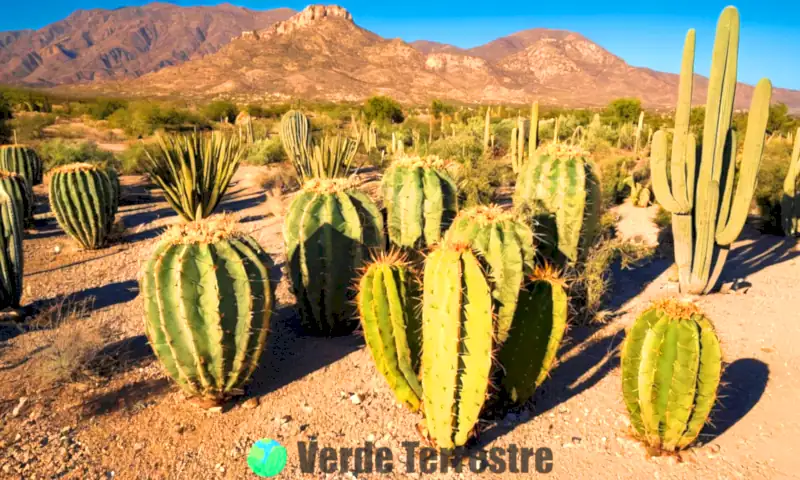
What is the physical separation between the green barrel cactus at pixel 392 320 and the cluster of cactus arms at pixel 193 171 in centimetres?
526

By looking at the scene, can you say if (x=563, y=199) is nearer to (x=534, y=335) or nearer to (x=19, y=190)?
(x=534, y=335)

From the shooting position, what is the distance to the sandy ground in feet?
10.9

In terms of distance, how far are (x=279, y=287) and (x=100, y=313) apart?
201 centimetres

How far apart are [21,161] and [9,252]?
7375 mm

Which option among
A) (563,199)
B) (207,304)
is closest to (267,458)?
(207,304)

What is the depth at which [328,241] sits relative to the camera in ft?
15.1

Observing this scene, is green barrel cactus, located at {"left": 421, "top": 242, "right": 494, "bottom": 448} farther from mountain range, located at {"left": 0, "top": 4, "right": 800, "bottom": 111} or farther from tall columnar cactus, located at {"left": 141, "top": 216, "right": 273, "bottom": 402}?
mountain range, located at {"left": 0, "top": 4, "right": 800, "bottom": 111}

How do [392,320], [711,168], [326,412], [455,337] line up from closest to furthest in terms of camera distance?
[455,337], [392,320], [326,412], [711,168]

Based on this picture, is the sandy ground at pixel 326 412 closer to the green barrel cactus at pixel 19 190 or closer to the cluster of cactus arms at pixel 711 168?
the cluster of cactus arms at pixel 711 168

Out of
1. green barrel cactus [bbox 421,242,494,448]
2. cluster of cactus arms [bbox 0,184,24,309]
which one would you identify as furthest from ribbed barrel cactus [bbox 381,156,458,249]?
cluster of cactus arms [bbox 0,184,24,309]

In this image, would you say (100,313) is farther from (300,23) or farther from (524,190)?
(300,23)

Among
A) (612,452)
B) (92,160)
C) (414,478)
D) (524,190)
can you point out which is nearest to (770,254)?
(524,190)

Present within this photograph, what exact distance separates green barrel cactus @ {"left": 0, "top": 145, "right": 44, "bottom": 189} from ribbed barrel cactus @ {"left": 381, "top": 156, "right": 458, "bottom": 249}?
31.8 feet

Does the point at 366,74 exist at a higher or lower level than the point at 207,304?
higher
